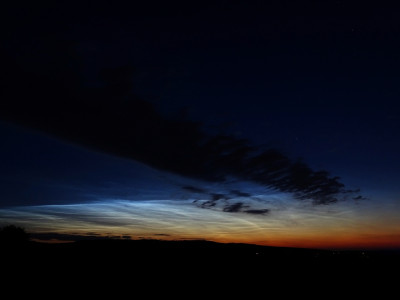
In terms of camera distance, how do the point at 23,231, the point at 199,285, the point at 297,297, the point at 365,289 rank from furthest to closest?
the point at 23,231 < the point at 365,289 < the point at 199,285 < the point at 297,297

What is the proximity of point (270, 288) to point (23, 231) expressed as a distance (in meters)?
71.2

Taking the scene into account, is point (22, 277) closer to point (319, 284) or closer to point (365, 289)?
point (319, 284)

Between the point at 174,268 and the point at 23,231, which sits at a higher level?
the point at 23,231

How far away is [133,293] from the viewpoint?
108ft

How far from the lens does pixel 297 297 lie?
38.6 metres

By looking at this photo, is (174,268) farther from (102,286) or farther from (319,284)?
(319,284)

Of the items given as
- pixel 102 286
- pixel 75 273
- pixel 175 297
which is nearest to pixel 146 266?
pixel 75 273

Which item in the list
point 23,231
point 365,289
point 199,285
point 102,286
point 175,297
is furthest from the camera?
point 23,231

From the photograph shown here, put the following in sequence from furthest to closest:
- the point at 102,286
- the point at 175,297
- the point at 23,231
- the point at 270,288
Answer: the point at 23,231
the point at 270,288
the point at 102,286
the point at 175,297

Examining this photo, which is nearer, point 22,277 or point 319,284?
point 22,277

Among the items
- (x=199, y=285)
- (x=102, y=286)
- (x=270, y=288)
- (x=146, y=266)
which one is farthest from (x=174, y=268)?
(x=102, y=286)

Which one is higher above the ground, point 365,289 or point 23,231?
point 23,231

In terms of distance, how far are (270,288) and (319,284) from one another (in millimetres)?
12968

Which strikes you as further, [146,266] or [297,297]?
[146,266]
